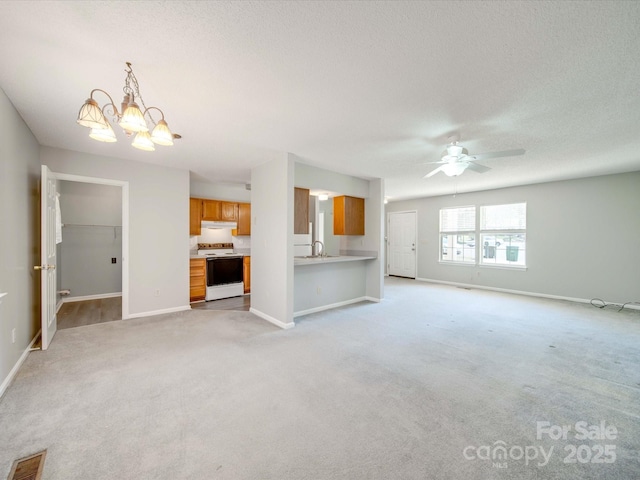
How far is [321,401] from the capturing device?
2158mm

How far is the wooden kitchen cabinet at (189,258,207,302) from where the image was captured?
5.38m

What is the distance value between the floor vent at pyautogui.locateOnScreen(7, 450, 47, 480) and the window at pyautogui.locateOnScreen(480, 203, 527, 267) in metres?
7.91

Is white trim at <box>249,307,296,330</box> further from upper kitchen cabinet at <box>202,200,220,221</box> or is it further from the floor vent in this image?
the floor vent

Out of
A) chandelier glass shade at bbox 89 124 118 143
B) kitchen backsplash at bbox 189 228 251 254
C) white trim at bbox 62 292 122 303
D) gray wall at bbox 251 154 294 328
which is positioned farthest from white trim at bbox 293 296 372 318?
white trim at bbox 62 292 122 303

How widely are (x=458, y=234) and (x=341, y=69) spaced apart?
6720 millimetres

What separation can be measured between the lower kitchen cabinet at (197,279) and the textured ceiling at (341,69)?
262 centimetres

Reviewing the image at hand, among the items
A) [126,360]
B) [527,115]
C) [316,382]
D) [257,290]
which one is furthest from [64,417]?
[527,115]

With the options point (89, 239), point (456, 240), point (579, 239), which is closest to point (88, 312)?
point (89, 239)

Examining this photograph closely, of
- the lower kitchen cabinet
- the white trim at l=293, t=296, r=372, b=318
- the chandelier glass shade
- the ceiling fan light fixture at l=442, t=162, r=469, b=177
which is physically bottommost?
the white trim at l=293, t=296, r=372, b=318

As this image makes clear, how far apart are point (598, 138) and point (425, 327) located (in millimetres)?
3205

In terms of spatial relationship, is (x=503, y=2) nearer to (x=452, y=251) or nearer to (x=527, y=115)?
(x=527, y=115)

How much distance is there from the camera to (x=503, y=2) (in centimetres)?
140

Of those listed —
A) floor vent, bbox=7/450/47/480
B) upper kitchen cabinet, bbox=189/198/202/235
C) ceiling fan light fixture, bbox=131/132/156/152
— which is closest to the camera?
floor vent, bbox=7/450/47/480

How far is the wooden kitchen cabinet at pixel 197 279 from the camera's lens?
538cm
